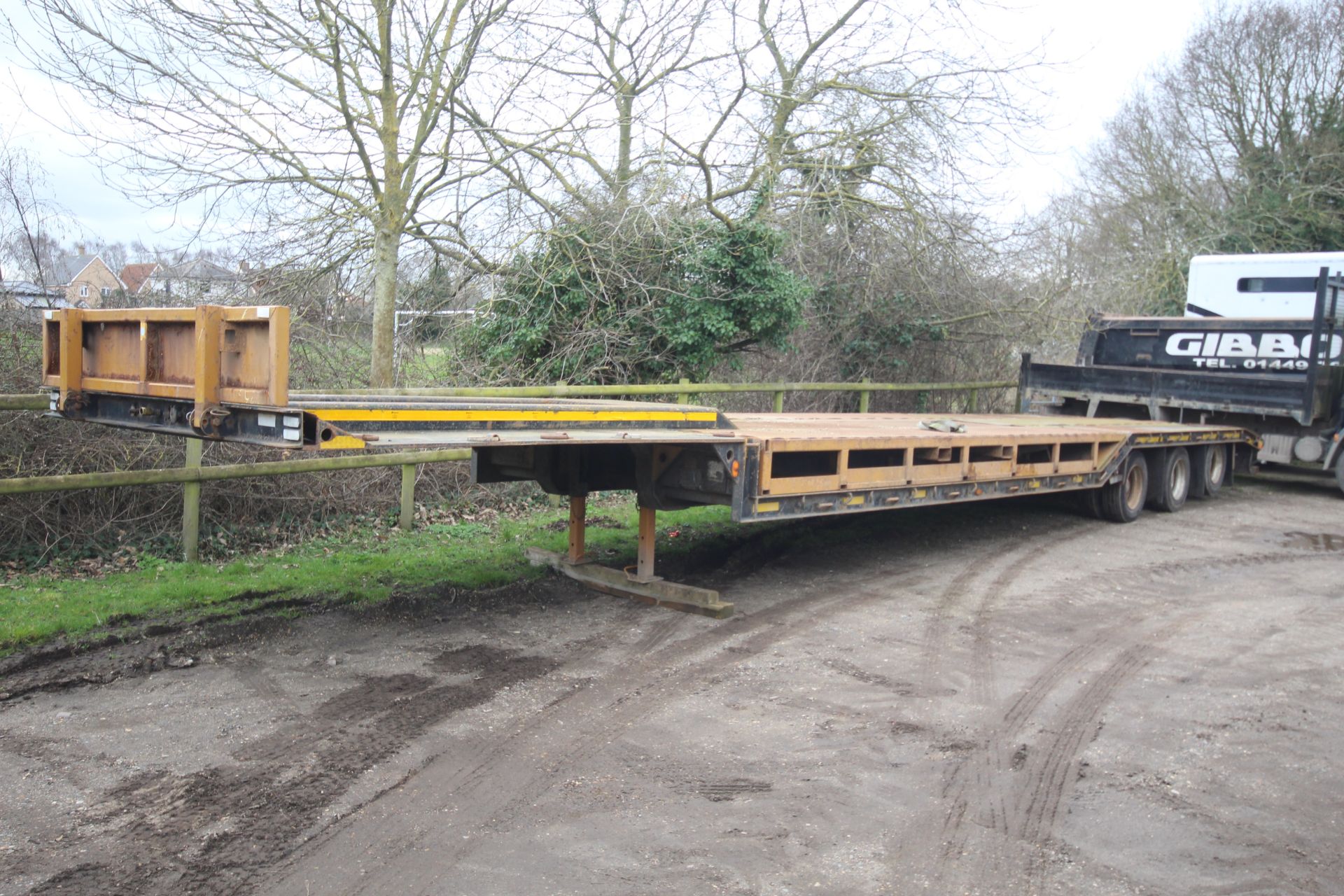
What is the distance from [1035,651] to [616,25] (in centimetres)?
1076

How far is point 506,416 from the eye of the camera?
5793mm

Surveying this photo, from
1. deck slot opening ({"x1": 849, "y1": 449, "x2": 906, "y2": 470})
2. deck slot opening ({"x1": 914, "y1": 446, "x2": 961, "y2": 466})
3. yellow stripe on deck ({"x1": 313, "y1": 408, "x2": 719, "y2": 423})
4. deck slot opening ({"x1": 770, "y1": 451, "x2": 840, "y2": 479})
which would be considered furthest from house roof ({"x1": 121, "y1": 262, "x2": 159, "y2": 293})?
deck slot opening ({"x1": 914, "y1": 446, "x2": 961, "y2": 466})

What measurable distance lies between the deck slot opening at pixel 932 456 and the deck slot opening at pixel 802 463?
1092mm

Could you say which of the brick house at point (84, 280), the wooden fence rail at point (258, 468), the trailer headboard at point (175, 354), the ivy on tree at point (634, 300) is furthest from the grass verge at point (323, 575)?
the ivy on tree at point (634, 300)

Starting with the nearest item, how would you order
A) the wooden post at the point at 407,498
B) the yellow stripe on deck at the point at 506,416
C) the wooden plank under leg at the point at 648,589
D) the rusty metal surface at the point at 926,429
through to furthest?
the yellow stripe on deck at the point at 506,416 < the wooden plank under leg at the point at 648,589 < the rusty metal surface at the point at 926,429 < the wooden post at the point at 407,498

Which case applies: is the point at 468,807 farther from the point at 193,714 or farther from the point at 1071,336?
the point at 1071,336

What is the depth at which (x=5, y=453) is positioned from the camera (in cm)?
791

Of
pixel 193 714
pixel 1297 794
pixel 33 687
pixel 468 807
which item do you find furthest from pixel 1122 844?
pixel 33 687

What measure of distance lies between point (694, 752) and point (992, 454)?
560cm

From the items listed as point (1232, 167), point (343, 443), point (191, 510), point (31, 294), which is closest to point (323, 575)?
point (191, 510)

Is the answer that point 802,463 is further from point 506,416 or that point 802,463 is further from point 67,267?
point 67,267

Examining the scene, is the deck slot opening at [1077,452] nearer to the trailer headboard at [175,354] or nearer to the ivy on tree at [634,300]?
the ivy on tree at [634,300]

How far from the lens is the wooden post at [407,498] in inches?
381

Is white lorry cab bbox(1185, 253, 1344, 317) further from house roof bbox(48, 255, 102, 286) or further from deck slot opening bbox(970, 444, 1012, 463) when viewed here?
house roof bbox(48, 255, 102, 286)
